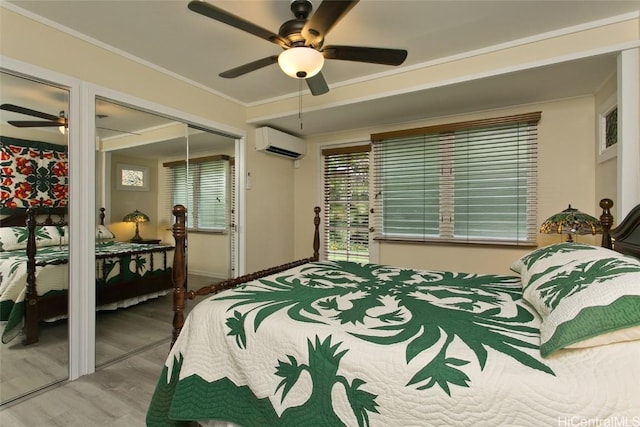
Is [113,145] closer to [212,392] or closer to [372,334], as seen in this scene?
[212,392]

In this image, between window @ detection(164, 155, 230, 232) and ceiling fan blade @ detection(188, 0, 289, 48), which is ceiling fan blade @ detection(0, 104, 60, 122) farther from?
ceiling fan blade @ detection(188, 0, 289, 48)

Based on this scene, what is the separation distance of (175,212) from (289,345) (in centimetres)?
84

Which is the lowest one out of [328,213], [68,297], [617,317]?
[68,297]

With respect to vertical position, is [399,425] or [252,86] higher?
[252,86]

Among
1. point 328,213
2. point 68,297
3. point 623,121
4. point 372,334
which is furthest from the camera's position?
point 328,213

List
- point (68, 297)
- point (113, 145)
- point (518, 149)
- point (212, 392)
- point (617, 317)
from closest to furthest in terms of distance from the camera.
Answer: point (617, 317) → point (212, 392) → point (68, 297) → point (113, 145) → point (518, 149)

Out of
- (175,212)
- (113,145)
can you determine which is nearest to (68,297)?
(113,145)

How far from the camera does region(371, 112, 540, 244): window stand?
3.02 m

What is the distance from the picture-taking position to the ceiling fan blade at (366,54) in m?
1.75

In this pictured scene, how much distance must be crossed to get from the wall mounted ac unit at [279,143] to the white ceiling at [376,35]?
0.65 m

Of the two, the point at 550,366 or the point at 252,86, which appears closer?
the point at 550,366

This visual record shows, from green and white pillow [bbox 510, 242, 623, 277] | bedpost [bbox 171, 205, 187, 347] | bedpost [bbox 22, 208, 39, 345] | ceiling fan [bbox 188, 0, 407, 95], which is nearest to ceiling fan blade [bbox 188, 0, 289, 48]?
ceiling fan [bbox 188, 0, 407, 95]

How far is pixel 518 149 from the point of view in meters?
3.04

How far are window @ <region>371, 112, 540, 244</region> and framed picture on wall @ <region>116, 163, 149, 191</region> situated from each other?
8.31 feet
